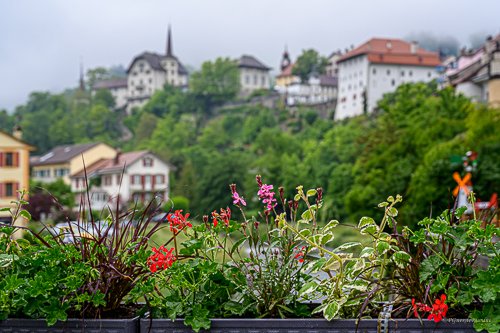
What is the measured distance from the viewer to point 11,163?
A: 39.5 m

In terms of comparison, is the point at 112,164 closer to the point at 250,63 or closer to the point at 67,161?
the point at 67,161

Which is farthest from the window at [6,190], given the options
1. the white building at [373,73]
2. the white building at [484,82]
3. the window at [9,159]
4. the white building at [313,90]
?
the white building at [313,90]

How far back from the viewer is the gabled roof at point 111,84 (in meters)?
130

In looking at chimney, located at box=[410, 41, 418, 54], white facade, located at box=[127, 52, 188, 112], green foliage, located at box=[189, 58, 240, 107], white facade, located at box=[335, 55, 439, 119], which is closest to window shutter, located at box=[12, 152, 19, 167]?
white facade, located at box=[335, 55, 439, 119]

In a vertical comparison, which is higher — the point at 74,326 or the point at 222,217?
the point at 222,217

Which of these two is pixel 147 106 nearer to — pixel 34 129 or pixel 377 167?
pixel 34 129

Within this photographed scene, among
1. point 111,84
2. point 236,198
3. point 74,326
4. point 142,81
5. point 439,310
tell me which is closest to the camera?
point 439,310

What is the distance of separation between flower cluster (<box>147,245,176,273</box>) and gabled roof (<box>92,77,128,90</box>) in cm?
12933

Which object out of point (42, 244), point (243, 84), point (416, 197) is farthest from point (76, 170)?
point (42, 244)

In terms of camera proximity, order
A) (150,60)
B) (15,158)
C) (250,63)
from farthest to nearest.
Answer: (150,60) < (250,63) < (15,158)

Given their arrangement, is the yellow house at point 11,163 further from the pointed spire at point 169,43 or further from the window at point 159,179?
the pointed spire at point 169,43

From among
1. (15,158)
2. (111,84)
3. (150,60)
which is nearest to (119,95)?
(111,84)

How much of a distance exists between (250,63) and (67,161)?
61.5 metres

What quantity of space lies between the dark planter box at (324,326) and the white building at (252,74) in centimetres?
11968
